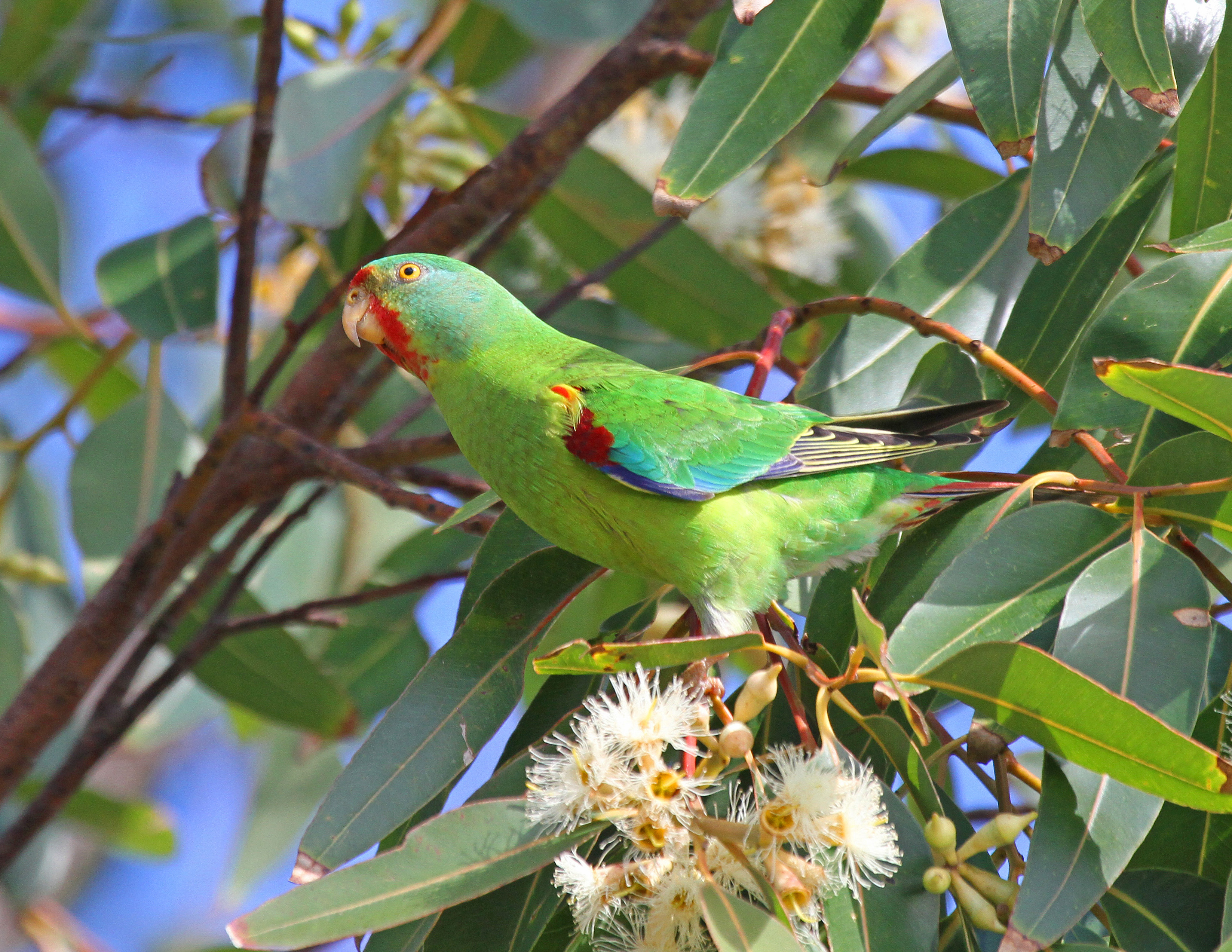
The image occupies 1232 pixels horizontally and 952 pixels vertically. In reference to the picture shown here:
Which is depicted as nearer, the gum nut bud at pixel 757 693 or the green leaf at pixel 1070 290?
the gum nut bud at pixel 757 693

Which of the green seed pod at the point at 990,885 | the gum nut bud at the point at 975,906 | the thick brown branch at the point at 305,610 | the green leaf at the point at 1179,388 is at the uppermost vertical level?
the green leaf at the point at 1179,388

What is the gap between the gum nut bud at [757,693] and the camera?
1.63m

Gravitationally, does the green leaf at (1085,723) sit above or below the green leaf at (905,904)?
above

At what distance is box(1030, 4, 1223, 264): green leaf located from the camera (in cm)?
195

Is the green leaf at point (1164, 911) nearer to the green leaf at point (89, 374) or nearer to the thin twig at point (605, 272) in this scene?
the thin twig at point (605, 272)

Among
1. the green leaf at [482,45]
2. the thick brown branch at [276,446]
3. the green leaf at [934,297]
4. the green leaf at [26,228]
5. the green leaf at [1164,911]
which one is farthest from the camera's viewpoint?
the green leaf at [482,45]

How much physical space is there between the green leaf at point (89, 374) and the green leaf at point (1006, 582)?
3378 millimetres

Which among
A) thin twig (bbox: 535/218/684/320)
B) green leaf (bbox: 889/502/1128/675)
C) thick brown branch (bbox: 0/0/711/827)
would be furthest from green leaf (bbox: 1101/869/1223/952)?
thin twig (bbox: 535/218/684/320)

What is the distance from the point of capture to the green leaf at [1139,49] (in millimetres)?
1819

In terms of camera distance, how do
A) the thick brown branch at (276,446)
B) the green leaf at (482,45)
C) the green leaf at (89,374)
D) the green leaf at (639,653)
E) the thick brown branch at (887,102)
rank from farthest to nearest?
the green leaf at (89,374)
the green leaf at (482,45)
the thick brown branch at (887,102)
the thick brown branch at (276,446)
the green leaf at (639,653)

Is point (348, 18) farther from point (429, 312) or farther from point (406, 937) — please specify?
point (406, 937)

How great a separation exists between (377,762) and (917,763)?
89 cm

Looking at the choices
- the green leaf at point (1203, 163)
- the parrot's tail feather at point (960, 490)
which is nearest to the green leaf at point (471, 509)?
the parrot's tail feather at point (960, 490)

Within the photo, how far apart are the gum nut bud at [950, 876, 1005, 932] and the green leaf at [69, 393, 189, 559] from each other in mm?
2563
